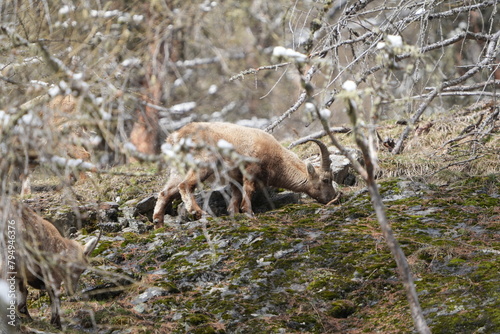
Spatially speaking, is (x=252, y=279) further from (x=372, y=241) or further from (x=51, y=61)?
(x=51, y=61)

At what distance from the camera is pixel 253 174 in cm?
999

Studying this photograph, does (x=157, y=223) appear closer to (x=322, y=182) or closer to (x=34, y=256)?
(x=322, y=182)

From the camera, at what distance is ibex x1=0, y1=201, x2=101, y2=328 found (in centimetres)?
513

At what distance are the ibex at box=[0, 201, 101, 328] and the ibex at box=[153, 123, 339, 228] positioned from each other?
2.62 m

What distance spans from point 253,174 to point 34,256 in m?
4.92

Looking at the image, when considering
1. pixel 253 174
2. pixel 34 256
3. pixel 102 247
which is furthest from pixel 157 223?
pixel 34 256

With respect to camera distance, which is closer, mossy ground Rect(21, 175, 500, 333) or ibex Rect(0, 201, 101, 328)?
A: ibex Rect(0, 201, 101, 328)

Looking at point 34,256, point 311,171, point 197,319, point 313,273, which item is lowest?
point 197,319

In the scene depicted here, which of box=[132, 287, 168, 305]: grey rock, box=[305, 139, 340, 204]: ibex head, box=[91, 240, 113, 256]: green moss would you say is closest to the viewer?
box=[132, 287, 168, 305]: grey rock

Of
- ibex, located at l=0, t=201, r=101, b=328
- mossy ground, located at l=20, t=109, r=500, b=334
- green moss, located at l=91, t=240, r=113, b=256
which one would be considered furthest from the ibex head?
ibex, located at l=0, t=201, r=101, b=328

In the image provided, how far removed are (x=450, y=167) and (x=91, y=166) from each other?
23.2ft

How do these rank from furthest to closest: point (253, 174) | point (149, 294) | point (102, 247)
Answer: point (253, 174) → point (102, 247) → point (149, 294)

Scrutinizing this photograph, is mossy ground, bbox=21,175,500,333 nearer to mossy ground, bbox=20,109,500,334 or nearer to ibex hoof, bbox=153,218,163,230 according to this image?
mossy ground, bbox=20,109,500,334

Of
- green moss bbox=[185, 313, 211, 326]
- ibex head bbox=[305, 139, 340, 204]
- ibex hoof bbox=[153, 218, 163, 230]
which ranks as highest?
ibex head bbox=[305, 139, 340, 204]
